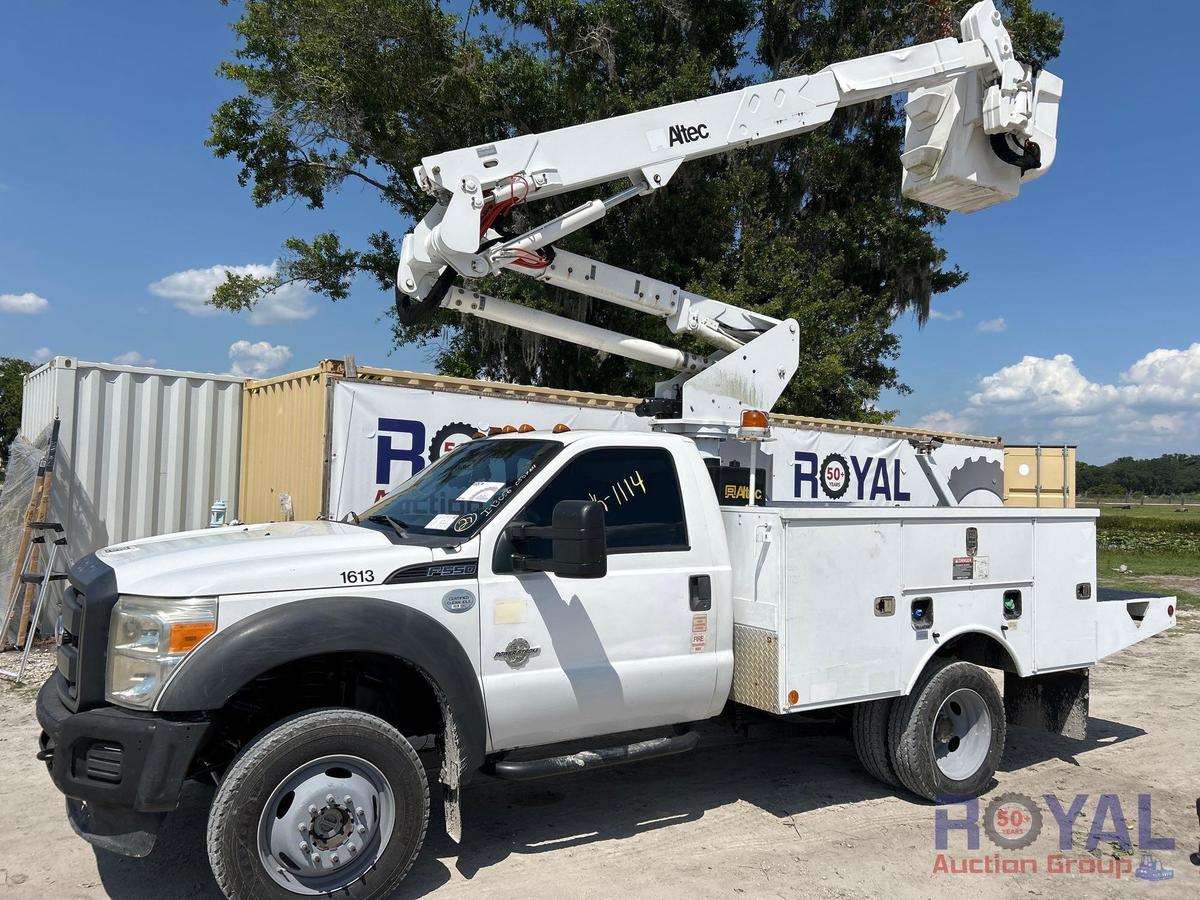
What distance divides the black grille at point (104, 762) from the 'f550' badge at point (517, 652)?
4.96ft

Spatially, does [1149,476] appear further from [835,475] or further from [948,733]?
[948,733]

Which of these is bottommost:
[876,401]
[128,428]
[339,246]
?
[128,428]

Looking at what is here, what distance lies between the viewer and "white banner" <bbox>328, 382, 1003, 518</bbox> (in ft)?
27.6

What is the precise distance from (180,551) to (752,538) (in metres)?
2.75

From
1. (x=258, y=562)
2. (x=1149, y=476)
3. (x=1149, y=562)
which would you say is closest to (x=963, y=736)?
(x=258, y=562)

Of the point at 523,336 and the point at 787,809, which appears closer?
the point at 787,809

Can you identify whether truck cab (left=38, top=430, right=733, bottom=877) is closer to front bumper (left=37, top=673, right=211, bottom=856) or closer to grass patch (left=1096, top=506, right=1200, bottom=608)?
front bumper (left=37, top=673, right=211, bottom=856)

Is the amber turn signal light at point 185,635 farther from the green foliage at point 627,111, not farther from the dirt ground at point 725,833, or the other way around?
the green foliage at point 627,111

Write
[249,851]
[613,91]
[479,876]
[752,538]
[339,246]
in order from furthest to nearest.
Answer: [339,246] < [613,91] < [752,538] < [479,876] < [249,851]

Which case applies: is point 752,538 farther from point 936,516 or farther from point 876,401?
point 876,401

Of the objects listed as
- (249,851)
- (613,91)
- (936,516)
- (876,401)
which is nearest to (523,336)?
(613,91)

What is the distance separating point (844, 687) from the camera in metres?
4.82

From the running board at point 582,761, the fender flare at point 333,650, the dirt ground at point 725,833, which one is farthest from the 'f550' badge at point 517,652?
the dirt ground at point 725,833

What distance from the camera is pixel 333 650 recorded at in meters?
3.63
